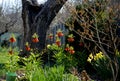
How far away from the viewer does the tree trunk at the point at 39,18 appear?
1205 centimetres

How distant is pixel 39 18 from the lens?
12.1 meters

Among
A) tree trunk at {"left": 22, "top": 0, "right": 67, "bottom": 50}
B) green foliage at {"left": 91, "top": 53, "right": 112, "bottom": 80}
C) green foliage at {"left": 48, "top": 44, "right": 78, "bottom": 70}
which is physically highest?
tree trunk at {"left": 22, "top": 0, "right": 67, "bottom": 50}

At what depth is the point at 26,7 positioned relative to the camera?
12492mm

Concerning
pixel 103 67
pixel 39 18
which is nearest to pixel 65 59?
pixel 103 67

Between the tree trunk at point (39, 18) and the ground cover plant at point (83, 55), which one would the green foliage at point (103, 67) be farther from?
the tree trunk at point (39, 18)

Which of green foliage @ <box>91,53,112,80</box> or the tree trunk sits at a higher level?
the tree trunk

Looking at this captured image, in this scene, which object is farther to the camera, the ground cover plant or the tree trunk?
the tree trunk

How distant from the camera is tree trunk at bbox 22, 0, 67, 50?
39.5 feet

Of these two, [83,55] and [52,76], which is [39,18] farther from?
[52,76]

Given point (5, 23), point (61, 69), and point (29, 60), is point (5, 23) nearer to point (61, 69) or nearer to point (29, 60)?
point (29, 60)

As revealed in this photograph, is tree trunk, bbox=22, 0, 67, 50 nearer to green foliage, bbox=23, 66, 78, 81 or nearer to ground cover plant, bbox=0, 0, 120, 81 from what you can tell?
ground cover plant, bbox=0, 0, 120, 81

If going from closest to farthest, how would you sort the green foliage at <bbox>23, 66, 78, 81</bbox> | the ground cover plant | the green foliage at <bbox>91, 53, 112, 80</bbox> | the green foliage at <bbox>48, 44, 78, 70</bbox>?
the ground cover plant, the green foliage at <bbox>23, 66, 78, 81</bbox>, the green foliage at <bbox>91, 53, 112, 80</bbox>, the green foliage at <bbox>48, 44, 78, 70</bbox>

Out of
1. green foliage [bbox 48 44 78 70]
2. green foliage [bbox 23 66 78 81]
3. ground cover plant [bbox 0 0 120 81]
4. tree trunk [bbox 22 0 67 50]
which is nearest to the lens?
ground cover plant [bbox 0 0 120 81]

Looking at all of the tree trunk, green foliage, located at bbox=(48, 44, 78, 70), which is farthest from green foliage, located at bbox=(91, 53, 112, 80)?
the tree trunk
